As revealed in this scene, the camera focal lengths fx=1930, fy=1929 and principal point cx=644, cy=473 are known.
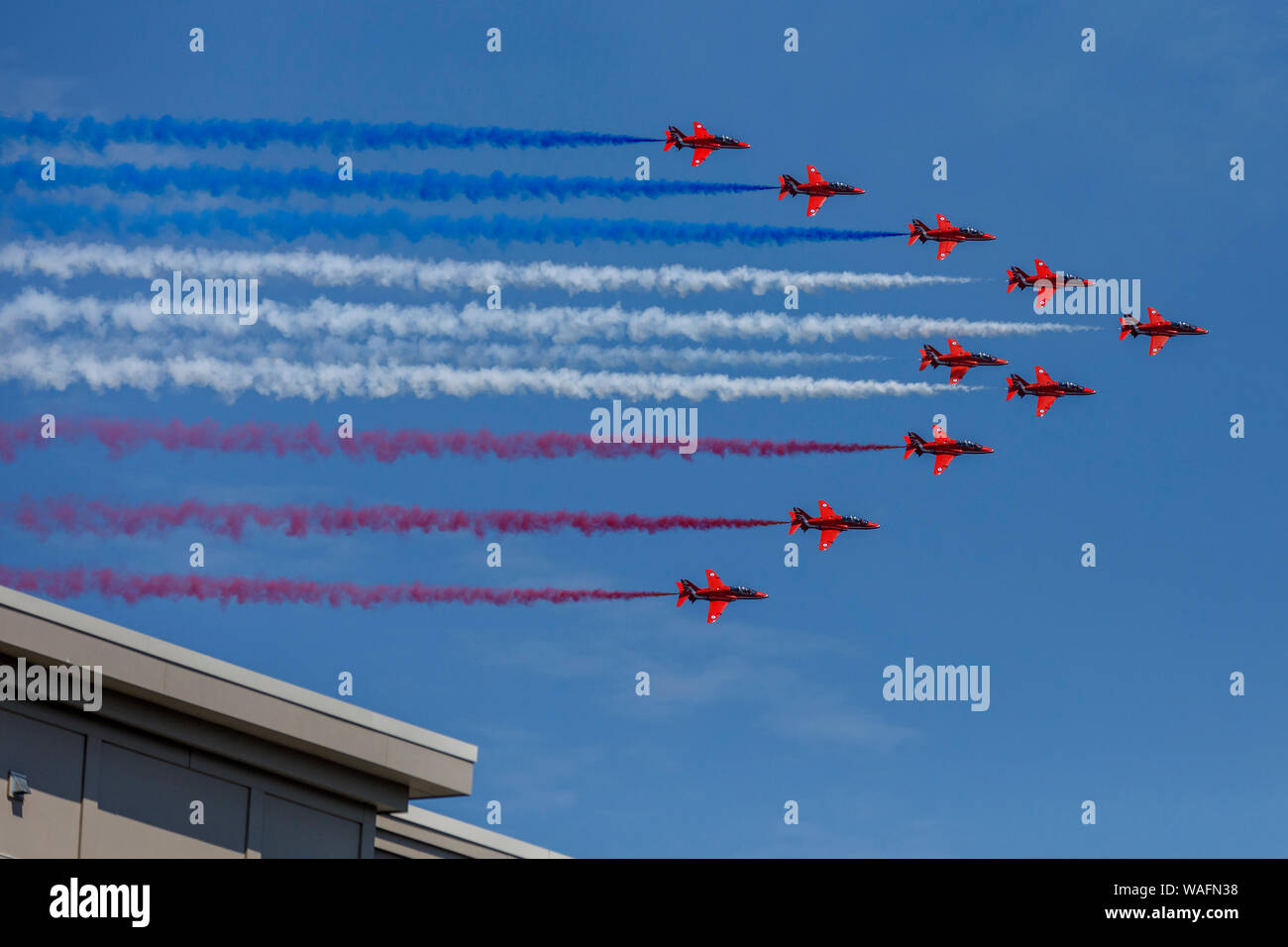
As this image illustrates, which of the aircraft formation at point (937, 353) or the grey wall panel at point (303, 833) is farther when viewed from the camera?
the aircraft formation at point (937, 353)

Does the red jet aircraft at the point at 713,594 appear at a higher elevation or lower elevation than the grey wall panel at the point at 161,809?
higher

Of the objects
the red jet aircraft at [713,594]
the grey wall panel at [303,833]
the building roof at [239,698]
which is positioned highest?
the red jet aircraft at [713,594]

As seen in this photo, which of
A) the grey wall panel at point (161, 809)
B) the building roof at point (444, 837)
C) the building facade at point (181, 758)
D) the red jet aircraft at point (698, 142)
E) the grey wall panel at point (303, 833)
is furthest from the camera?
the red jet aircraft at point (698, 142)

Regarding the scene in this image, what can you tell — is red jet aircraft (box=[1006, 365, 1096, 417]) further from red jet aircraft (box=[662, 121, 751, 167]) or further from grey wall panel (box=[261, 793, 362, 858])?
grey wall panel (box=[261, 793, 362, 858])

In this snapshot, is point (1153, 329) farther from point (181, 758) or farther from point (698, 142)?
point (181, 758)

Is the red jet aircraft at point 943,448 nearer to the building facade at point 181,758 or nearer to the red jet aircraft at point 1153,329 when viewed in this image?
the red jet aircraft at point 1153,329

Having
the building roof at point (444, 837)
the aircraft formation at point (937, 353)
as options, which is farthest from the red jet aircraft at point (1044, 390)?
the building roof at point (444, 837)

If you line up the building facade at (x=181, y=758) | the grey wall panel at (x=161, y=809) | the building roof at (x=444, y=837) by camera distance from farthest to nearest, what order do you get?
the building roof at (x=444, y=837) → the grey wall panel at (x=161, y=809) → the building facade at (x=181, y=758)

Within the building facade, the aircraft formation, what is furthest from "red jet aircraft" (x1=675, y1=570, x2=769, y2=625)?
the building facade

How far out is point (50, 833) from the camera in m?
38.1
